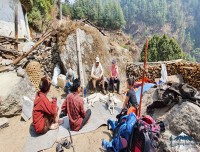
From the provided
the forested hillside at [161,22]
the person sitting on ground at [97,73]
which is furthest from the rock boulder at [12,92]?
the forested hillside at [161,22]

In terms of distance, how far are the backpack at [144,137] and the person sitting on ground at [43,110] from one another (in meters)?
1.83

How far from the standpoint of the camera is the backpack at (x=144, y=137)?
134 inches

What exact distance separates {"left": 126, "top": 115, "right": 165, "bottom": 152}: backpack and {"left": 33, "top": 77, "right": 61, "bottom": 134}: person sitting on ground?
1.83m

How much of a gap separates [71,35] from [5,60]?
2.83 meters

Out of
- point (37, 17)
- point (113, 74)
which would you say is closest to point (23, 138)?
point (113, 74)

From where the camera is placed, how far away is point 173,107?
462cm

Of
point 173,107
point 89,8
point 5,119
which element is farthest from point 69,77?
point 89,8

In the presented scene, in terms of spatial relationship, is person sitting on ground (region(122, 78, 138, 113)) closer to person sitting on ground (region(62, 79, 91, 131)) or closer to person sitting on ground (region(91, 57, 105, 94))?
person sitting on ground (region(62, 79, 91, 131))

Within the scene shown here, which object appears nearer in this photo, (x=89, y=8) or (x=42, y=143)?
(x=42, y=143)

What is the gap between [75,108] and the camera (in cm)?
460

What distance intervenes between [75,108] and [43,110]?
70 cm

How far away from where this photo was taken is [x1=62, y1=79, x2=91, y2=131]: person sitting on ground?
15.1 feet

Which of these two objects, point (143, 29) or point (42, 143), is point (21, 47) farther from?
point (143, 29)

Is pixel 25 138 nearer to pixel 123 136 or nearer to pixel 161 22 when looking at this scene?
pixel 123 136
